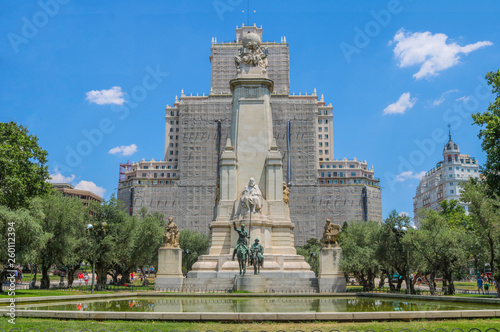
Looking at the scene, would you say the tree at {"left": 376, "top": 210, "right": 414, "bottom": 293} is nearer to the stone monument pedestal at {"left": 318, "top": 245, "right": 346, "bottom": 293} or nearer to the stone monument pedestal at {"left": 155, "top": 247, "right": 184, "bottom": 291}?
the stone monument pedestal at {"left": 318, "top": 245, "right": 346, "bottom": 293}

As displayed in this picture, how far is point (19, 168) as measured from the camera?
29547 millimetres

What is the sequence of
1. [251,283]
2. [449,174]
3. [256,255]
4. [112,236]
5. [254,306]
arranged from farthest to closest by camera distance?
[449,174]
[112,236]
[256,255]
[251,283]
[254,306]

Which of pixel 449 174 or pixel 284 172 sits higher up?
pixel 449 174

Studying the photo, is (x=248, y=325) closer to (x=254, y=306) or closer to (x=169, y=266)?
(x=254, y=306)

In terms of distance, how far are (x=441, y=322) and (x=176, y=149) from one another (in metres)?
120

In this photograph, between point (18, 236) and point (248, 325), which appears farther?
point (18, 236)

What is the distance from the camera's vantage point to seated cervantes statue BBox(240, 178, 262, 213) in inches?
1172

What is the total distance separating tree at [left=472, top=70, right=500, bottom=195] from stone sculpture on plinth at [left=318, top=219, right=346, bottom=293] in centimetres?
1189

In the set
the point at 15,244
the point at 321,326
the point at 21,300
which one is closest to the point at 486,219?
the point at 321,326

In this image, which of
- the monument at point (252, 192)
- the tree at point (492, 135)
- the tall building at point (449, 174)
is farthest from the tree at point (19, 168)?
the tall building at point (449, 174)

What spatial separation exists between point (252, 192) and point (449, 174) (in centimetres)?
11974

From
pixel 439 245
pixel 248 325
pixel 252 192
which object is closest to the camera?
pixel 248 325

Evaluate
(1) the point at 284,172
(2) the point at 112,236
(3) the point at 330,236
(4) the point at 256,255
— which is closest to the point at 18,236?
(2) the point at 112,236

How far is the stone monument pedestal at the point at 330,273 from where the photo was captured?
26.8 meters
